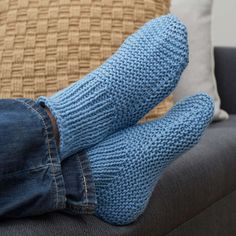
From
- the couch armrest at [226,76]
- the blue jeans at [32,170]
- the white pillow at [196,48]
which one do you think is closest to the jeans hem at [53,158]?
the blue jeans at [32,170]

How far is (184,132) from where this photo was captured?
0.63m

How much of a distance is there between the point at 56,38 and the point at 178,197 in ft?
1.38

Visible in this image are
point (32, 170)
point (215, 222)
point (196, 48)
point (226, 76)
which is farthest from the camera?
point (226, 76)

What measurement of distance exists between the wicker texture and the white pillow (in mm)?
227

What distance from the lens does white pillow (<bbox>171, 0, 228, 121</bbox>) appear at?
1209 mm

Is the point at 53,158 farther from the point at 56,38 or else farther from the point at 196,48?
the point at 196,48

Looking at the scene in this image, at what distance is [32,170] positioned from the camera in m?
0.55

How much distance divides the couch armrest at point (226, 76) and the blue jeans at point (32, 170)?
0.93 meters

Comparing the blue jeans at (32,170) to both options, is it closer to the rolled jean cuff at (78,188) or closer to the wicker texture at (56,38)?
the rolled jean cuff at (78,188)

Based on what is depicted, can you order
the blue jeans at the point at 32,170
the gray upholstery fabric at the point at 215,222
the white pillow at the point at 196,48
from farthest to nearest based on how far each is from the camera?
the white pillow at the point at 196,48
the gray upholstery fabric at the point at 215,222
the blue jeans at the point at 32,170

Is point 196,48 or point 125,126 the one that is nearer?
point 125,126

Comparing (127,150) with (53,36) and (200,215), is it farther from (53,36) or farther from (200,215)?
(53,36)

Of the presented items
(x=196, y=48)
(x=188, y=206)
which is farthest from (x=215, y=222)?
(x=196, y=48)

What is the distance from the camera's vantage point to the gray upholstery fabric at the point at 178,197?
1.84 ft
